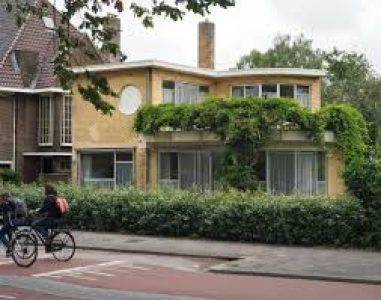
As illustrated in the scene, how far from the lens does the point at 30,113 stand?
40.9 m

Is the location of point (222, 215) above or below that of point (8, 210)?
below

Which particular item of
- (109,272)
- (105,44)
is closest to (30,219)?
(109,272)

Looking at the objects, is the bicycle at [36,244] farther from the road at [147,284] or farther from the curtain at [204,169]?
the curtain at [204,169]

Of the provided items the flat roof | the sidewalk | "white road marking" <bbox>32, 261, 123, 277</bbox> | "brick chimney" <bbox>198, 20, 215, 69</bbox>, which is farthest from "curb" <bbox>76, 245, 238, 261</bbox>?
"brick chimney" <bbox>198, 20, 215, 69</bbox>

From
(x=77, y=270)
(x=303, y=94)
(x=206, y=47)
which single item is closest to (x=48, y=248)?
(x=77, y=270)

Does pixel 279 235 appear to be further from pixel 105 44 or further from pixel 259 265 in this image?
pixel 105 44

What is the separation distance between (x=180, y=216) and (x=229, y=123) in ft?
20.5

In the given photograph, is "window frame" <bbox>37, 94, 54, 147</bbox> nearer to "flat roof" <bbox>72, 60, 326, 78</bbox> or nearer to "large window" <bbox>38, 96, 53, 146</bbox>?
"large window" <bbox>38, 96, 53, 146</bbox>

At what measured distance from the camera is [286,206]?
74.8 feet

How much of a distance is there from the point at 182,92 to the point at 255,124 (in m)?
6.48

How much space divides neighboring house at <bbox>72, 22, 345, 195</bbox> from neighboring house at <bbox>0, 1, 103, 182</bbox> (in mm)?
4159

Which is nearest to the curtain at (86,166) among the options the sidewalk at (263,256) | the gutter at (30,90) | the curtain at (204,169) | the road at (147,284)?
the gutter at (30,90)

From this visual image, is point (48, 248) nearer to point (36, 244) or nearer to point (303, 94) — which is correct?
point (36, 244)

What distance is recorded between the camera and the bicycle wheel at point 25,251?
18.5 m
